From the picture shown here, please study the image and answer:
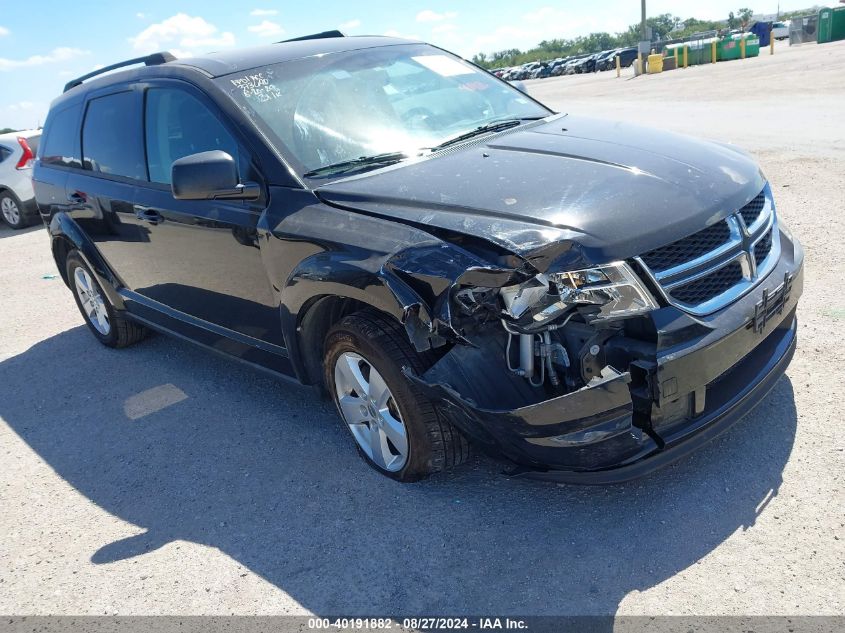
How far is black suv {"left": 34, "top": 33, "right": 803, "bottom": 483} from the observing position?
2.65 metres

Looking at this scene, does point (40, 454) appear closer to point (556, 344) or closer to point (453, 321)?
point (453, 321)

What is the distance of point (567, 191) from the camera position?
2951 mm

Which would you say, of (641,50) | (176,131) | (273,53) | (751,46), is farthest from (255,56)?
(641,50)

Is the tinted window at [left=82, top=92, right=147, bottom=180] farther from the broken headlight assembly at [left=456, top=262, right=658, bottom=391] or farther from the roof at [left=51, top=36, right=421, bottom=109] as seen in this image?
the broken headlight assembly at [left=456, top=262, right=658, bottom=391]

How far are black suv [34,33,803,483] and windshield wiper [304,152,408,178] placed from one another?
0.01 metres

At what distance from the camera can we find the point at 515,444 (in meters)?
2.71

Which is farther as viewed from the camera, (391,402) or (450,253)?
(391,402)

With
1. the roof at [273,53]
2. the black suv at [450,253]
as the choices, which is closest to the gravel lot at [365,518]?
the black suv at [450,253]

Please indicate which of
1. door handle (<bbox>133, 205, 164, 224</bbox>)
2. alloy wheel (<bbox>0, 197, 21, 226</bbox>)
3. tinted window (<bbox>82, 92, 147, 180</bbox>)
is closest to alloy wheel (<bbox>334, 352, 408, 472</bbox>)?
door handle (<bbox>133, 205, 164, 224</bbox>)

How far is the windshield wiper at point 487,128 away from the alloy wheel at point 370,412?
1.18m

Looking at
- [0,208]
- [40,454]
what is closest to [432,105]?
Result: [40,454]

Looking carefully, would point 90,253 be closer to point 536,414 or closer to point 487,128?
point 487,128

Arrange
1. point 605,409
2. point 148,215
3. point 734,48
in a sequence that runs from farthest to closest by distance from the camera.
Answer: point 734,48 → point 148,215 → point 605,409

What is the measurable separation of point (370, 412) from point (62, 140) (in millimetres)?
3810
